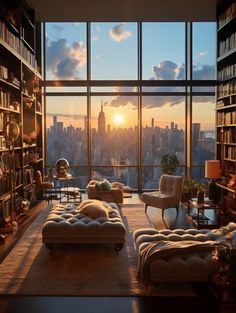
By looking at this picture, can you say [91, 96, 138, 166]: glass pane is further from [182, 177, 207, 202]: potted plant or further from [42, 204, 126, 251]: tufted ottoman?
[42, 204, 126, 251]: tufted ottoman

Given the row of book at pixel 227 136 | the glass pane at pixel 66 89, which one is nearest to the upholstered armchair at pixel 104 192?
the row of book at pixel 227 136

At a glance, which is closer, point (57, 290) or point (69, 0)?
point (57, 290)

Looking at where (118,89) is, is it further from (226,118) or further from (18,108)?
(18,108)

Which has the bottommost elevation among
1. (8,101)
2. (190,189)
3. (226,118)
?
(190,189)

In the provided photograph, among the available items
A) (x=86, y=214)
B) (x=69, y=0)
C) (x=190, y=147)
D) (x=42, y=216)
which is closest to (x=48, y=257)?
(x=86, y=214)

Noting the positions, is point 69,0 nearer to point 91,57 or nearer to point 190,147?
point 91,57

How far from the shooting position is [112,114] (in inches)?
468

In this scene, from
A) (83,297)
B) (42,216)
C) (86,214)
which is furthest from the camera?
(42,216)

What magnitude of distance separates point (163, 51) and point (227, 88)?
3066 millimetres

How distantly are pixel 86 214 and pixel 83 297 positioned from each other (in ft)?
6.66

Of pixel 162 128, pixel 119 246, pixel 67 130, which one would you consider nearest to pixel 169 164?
pixel 162 128

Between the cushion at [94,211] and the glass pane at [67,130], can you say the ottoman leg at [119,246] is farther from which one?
the glass pane at [67,130]

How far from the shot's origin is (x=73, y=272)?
483 centimetres

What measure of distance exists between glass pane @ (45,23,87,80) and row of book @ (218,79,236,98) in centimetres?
389
